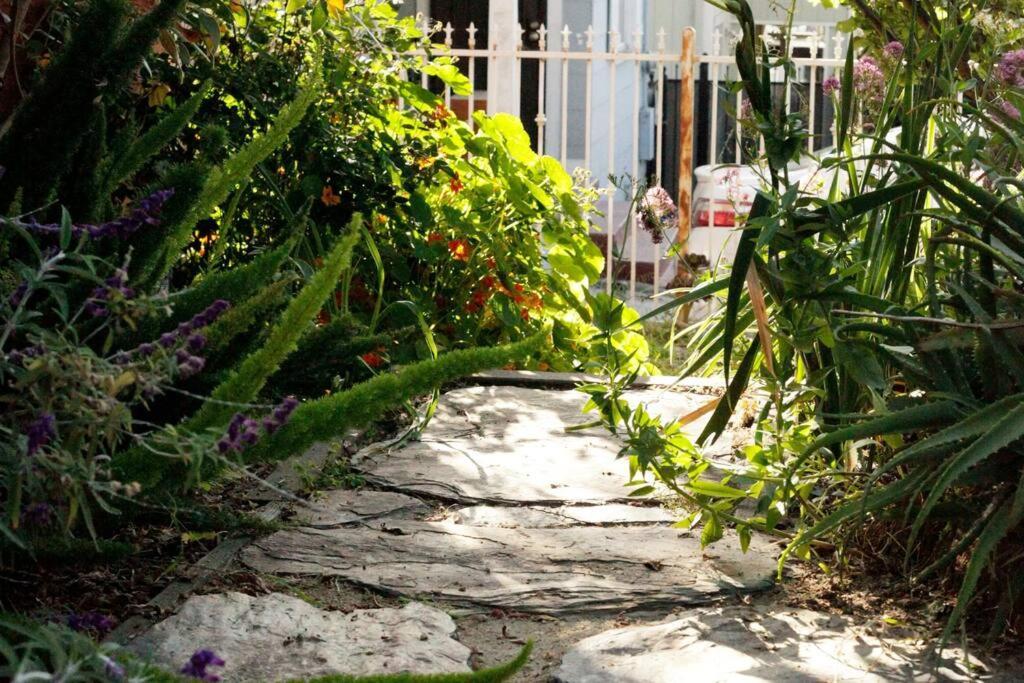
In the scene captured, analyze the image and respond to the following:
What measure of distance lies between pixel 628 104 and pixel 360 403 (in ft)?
39.9

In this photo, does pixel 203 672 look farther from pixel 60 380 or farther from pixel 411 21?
pixel 411 21

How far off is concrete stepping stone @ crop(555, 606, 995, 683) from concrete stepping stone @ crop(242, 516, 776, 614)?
157 mm

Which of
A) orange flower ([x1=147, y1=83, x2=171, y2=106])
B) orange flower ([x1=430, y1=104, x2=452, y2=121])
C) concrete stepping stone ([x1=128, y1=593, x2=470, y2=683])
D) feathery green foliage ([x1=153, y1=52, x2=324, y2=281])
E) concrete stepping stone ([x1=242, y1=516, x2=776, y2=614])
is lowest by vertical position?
concrete stepping stone ([x1=242, y1=516, x2=776, y2=614])

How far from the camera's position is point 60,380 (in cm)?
146

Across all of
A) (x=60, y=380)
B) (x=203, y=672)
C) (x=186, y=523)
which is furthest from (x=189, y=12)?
(x=203, y=672)

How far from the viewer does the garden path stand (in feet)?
6.98

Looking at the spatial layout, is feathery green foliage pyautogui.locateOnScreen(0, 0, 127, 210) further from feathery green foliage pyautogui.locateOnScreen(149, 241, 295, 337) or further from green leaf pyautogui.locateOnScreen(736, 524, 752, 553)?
green leaf pyautogui.locateOnScreen(736, 524, 752, 553)

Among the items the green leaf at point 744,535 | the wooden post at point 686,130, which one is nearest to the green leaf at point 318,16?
the green leaf at point 744,535

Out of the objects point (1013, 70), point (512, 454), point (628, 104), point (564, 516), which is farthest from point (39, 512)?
point (628, 104)

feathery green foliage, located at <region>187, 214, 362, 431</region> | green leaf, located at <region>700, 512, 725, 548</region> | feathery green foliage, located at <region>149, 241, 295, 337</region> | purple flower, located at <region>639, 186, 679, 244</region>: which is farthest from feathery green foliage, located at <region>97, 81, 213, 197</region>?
green leaf, located at <region>700, 512, 725, 548</region>

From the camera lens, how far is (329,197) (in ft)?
14.1

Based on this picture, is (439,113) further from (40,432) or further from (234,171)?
(40,432)

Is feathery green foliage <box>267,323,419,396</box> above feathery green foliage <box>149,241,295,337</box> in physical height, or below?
below

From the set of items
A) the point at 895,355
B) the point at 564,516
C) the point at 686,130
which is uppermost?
the point at 686,130
